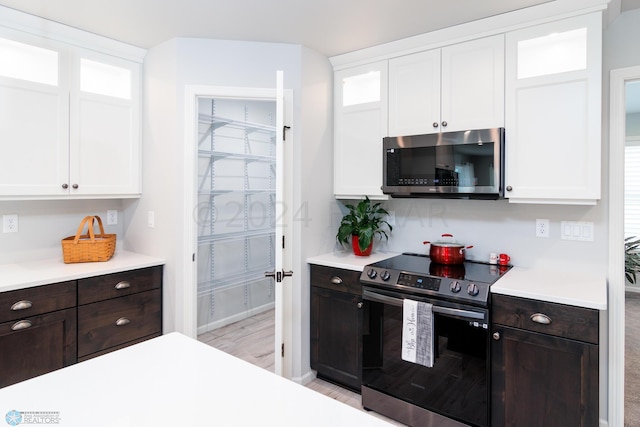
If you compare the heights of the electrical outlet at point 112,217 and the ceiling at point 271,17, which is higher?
the ceiling at point 271,17

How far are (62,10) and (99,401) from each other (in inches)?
91.7

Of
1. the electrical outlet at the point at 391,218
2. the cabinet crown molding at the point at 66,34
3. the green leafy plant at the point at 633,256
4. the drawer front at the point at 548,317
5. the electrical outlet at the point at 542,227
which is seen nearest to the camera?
the drawer front at the point at 548,317

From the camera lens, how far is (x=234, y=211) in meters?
3.93

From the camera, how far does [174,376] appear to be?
42.0 inches

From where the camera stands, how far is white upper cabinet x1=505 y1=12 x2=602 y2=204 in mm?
1975

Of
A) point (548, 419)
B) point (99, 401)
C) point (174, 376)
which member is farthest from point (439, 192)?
point (99, 401)

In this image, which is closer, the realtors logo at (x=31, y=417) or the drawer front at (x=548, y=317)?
the realtors logo at (x=31, y=417)

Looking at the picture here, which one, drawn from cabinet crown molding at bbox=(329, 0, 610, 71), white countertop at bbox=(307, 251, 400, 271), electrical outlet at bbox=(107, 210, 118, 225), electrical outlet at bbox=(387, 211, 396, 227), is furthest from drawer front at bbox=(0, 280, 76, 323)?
cabinet crown molding at bbox=(329, 0, 610, 71)

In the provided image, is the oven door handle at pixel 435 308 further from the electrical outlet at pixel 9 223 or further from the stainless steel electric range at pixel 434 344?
the electrical outlet at pixel 9 223

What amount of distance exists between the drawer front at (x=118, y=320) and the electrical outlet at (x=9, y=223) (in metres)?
0.80

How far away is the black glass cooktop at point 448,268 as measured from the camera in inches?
84.7

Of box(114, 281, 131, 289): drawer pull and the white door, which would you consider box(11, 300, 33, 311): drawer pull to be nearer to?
box(114, 281, 131, 289): drawer pull

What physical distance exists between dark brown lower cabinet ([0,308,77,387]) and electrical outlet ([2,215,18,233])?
786mm

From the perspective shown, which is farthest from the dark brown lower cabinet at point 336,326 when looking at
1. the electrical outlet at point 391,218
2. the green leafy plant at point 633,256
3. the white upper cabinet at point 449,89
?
the green leafy plant at point 633,256
